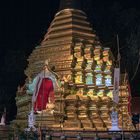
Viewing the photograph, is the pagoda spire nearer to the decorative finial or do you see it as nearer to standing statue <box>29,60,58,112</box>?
the decorative finial

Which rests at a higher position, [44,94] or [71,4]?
[71,4]

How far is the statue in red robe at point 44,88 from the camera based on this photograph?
16141 mm

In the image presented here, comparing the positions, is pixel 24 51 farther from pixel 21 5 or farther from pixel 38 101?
pixel 38 101

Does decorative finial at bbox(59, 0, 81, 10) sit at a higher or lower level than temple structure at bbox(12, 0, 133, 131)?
higher

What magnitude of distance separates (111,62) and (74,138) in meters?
5.54

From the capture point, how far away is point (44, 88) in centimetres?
1664

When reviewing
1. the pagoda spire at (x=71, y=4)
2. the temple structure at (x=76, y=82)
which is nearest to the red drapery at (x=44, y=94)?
the temple structure at (x=76, y=82)

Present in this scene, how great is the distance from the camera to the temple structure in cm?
1557

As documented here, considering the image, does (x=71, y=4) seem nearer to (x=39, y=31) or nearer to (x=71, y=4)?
(x=71, y=4)

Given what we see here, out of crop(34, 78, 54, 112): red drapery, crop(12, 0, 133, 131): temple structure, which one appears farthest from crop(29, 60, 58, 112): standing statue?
crop(12, 0, 133, 131): temple structure

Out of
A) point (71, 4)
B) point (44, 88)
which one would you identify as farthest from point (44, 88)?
point (71, 4)

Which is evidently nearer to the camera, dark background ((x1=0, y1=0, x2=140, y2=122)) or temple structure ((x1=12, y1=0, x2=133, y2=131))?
temple structure ((x1=12, y1=0, x2=133, y2=131))

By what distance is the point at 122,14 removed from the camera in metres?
24.1

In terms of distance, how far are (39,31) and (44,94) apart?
11.7m
